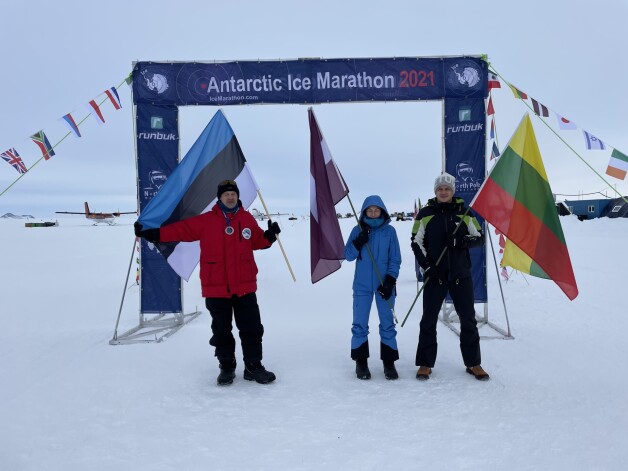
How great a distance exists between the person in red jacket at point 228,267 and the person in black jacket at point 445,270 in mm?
1649

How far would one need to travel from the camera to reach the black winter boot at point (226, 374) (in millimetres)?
4281

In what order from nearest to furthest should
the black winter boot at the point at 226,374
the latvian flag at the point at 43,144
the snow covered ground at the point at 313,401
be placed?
the snow covered ground at the point at 313,401 < the black winter boot at the point at 226,374 < the latvian flag at the point at 43,144

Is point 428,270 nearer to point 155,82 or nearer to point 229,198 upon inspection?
point 229,198

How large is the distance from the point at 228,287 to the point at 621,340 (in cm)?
514

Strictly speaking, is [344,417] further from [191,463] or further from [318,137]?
[318,137]

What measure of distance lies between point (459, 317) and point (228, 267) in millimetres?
2505

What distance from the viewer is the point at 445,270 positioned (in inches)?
169

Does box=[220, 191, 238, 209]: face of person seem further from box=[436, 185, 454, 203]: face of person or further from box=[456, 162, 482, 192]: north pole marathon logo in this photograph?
box=[456, 162, 482, 192]: north pole marathon logo

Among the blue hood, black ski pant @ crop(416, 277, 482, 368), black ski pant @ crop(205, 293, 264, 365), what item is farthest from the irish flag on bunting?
black ski pant @ crop(205, 293, 264, 365)

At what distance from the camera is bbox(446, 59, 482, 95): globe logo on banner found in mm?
6388

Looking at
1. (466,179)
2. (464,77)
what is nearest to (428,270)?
(466,179)

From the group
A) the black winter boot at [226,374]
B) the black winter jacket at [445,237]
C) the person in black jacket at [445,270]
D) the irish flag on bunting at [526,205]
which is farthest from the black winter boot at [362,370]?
the irish flag on bunting at [526,205]

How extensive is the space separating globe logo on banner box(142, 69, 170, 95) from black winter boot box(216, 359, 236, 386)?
446 centimetres

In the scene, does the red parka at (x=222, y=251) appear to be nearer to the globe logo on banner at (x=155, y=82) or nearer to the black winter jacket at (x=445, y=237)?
the black winter jacket at (x=445, y=237)
